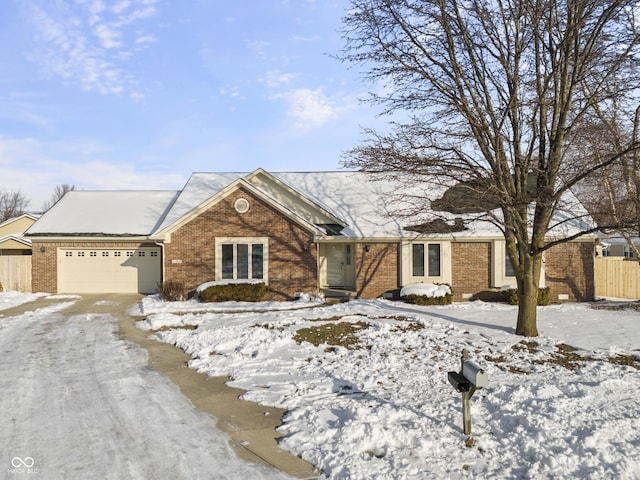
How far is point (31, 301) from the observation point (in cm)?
1722

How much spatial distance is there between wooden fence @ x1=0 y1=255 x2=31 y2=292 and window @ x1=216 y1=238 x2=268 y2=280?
942 centimetres

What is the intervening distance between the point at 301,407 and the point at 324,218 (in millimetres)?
13881

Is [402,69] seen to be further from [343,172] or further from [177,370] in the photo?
[343,172]

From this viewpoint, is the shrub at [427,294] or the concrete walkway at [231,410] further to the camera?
the shrub at [427,294]

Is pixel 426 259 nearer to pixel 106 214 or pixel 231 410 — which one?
pixel 231 410

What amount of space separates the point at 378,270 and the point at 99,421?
43.8 feet

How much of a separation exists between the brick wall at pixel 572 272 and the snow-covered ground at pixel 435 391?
5.11 metres

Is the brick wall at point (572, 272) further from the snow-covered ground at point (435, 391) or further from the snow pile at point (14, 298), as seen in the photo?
the snow pile at point (14, 298)

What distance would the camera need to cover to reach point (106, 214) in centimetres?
2144

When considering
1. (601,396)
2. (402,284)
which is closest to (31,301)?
(402,284)

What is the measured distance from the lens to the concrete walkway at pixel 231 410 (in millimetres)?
4738

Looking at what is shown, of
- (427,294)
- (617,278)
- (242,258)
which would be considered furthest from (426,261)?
(617,278)

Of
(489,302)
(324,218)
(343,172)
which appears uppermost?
(343,172)

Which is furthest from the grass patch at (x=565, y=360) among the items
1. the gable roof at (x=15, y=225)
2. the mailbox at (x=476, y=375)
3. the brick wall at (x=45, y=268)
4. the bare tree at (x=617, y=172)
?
the gable roof at (x=15, y=225)
